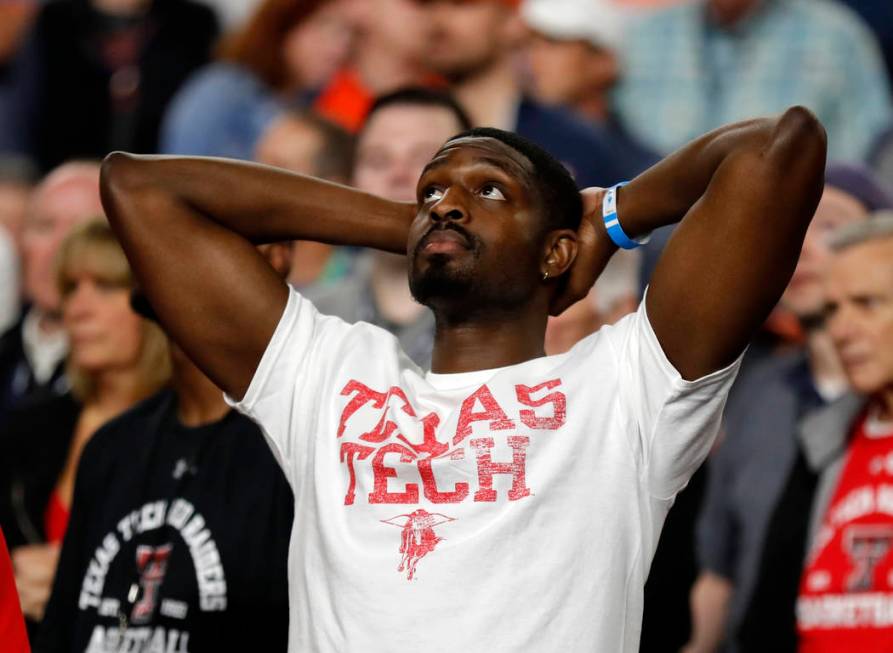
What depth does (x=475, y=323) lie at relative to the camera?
115 inches

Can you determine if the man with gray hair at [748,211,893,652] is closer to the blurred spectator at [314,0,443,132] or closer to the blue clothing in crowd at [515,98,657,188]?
the blue clothing in crowd at [515,98,657,188]

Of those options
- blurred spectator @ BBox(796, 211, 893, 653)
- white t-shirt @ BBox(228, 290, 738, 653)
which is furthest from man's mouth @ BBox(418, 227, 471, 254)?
blurred spectator @ BBox(796, 211, 893, 653)

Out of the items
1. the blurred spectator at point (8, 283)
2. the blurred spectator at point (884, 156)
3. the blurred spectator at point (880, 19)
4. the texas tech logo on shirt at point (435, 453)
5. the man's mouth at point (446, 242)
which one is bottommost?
the texas tech logo on shirt at point (435, 453)

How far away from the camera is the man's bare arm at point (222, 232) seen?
2.93m

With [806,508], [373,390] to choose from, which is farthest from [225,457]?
[806,508]

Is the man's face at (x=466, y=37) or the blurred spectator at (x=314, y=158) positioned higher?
the man's face at (x=466, y=37)

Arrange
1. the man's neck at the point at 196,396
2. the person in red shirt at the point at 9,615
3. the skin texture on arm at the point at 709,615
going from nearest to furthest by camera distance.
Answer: the person in red shirt at the point at 9,615 → the man's neck at the point at 196,396 → the skin texture on arm at the point at 709,615

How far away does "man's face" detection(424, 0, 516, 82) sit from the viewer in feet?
18.9

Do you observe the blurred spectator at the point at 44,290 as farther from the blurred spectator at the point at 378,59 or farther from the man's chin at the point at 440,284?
the man's chin at the point at 440,284

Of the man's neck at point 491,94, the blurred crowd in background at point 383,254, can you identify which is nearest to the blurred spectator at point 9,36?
the blurred crowd in background at point 383,254

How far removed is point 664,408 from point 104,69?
15.7 feet

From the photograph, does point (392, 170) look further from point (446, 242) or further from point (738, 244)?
point (738, 244)

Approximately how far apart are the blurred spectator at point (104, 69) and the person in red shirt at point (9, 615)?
14.6 feet

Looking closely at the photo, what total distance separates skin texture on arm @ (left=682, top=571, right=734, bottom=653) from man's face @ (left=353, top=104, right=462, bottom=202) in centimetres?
142
